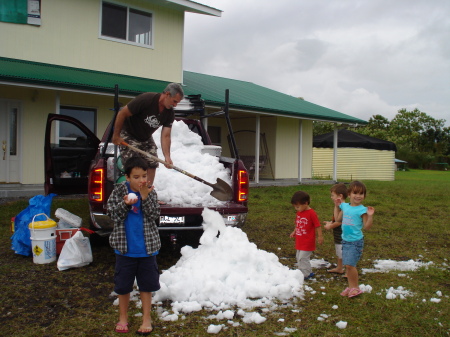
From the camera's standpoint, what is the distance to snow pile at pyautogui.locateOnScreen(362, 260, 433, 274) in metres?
4.82

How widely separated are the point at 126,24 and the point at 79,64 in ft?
6.39

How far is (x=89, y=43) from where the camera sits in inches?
→ 467

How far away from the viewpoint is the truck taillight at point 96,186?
14.8 feet

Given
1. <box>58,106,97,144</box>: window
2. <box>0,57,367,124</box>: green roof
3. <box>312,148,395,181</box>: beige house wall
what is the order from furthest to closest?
<box>312,148,395,181</box>: beige house wall → <box>58,106,97,144</box>: window → <box>0,57,367,124</box>: green roof

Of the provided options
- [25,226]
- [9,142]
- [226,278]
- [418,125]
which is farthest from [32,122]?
[418,125]

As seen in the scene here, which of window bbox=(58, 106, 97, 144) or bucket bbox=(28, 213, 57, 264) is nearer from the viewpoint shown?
bucket bbox=(28, 213, 57, 264)

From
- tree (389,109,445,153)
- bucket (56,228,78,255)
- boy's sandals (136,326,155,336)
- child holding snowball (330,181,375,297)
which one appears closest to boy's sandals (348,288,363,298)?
child holding snowball (330,181,375,297)

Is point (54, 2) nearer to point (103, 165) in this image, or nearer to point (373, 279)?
point (103, 165)

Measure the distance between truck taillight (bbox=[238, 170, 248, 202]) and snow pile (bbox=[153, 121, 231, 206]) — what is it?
22cm

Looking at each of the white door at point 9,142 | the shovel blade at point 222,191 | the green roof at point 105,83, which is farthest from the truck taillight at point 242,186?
the white door at point 9,142

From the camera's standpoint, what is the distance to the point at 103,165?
4.62 meters

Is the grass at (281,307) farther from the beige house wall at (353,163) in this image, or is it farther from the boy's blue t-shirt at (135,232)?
the beige house wall at (353,163)

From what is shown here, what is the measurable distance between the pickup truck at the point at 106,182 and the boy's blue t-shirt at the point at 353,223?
134 cm

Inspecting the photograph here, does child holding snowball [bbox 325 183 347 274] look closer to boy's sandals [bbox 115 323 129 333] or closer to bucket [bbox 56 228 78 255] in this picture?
boy's sandals [bbox 115 323 129 333]
